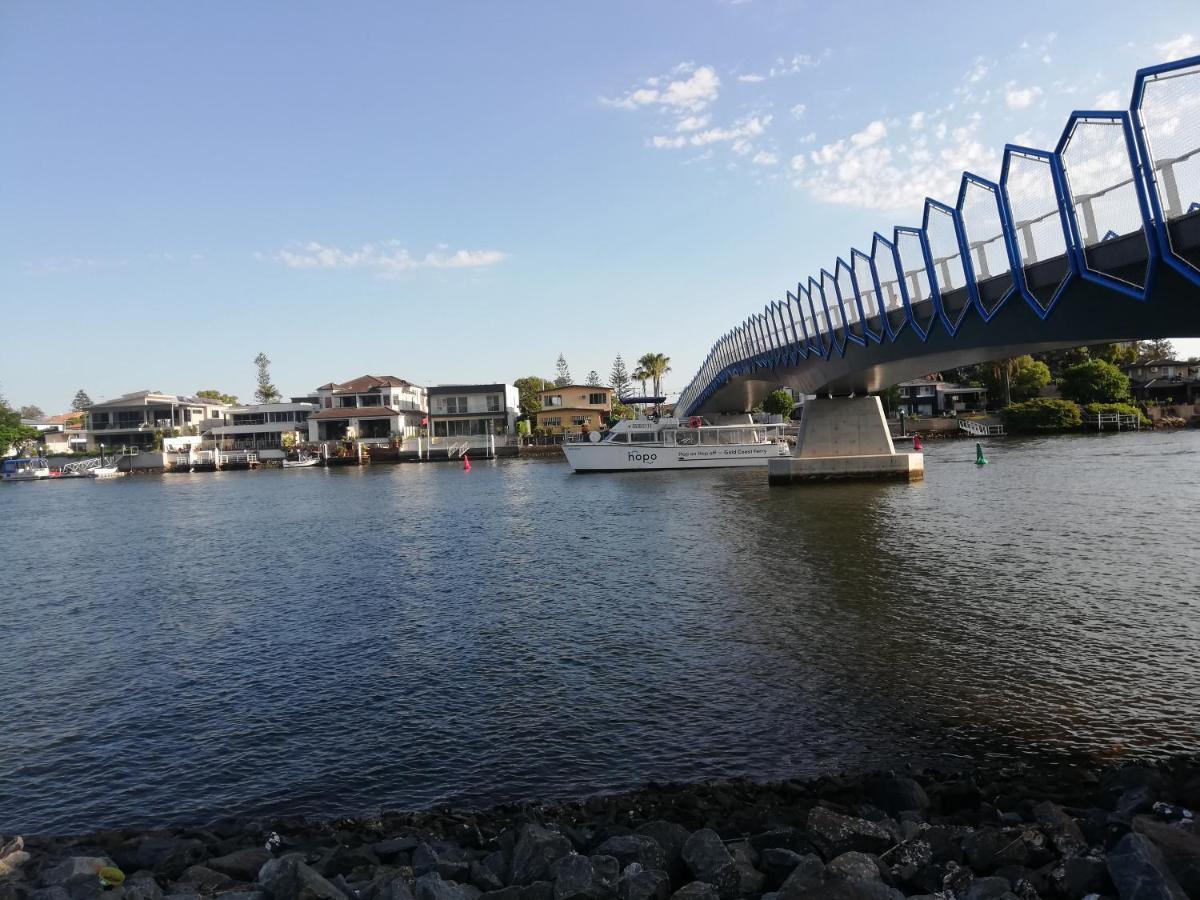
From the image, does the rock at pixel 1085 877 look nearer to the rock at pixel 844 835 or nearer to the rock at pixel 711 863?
the rock at pixel 844 835

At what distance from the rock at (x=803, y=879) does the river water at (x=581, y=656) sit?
3173 millimetres

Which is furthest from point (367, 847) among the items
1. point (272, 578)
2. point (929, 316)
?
point (929, 316)

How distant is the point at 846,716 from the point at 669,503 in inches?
1157

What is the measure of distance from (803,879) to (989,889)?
1365mm

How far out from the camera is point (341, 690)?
44.5 feet

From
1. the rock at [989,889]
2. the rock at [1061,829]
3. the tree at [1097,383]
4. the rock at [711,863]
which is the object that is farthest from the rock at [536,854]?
the tree at [1097,383]

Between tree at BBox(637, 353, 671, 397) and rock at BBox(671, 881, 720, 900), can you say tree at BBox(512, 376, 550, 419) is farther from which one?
rock at BBox(671, 881, 720, 900)

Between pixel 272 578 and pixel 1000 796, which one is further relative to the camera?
pixel 272 578

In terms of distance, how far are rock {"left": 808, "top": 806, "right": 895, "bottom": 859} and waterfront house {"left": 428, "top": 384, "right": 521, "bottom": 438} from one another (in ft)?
323

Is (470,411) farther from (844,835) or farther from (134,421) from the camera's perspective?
(844,835)

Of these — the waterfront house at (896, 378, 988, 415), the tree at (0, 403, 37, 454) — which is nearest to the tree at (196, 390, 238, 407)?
the tree at (0, 403, 37, 454)

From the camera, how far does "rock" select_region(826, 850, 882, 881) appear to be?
6324 mm

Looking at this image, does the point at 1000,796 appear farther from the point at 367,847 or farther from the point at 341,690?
the point at 341,690

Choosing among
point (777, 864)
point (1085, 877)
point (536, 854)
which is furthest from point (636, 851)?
point (1085, 877)
